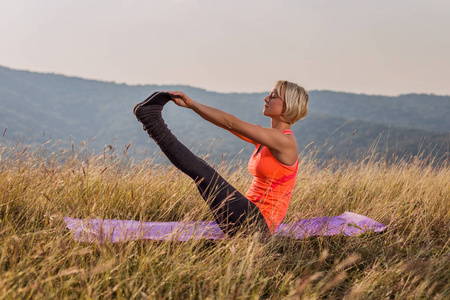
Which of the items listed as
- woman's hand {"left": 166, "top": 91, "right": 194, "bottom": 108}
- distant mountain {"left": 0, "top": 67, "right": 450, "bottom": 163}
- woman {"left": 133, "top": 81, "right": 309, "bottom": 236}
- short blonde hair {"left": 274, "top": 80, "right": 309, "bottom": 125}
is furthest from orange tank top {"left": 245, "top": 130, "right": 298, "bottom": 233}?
distant mountain {"left": 0, "top": 67, "right": 450, "bottom": 163}

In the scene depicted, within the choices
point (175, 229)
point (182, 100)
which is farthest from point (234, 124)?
point (175, 229)

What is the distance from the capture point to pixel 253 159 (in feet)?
10.2

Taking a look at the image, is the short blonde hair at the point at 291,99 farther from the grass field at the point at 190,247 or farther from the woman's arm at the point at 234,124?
the grass field at the point at 190,247

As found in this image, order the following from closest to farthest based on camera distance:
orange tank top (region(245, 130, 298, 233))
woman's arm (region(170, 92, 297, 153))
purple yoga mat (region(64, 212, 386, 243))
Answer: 1. purple yoga mat (region(64, 212, 386, 243))
2. woman's arm (region(170, 92, 297, 153))
3. orange tank top (region(245, 130, 298, 233))

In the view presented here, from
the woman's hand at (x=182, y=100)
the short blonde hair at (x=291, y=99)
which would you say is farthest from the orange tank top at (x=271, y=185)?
the woman's hand at (x=182, y=100)

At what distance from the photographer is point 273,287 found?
229cm

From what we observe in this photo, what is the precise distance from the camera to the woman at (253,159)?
2668 mm

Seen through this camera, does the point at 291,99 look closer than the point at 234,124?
No

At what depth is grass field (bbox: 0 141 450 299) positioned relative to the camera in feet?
6.49

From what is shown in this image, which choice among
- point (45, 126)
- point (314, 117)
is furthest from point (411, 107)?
point (45, 126)

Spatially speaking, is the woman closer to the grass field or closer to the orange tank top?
the orange tank top

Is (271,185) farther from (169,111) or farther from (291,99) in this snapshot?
(169,111)

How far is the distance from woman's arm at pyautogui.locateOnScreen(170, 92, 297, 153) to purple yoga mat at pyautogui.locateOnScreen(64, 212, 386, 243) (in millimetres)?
627

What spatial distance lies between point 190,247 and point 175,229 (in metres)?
0.20
